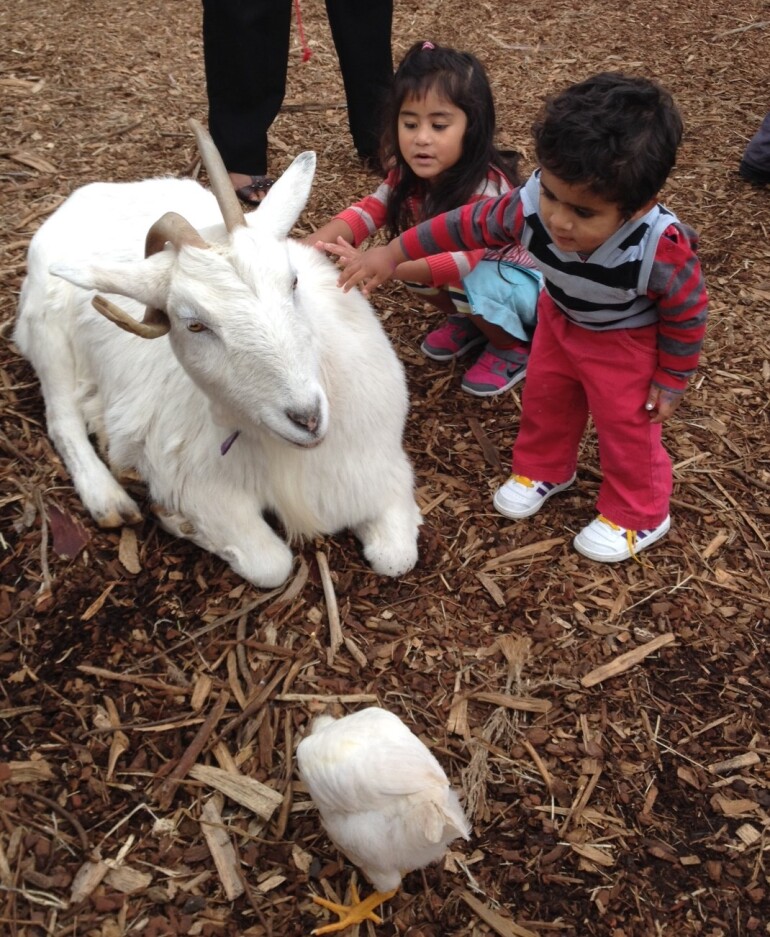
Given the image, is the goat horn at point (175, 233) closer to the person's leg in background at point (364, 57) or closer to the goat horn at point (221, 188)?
the goat horn at point (221, 188)

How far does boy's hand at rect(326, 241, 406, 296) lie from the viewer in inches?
122

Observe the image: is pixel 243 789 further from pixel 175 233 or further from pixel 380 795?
pixel 175 233

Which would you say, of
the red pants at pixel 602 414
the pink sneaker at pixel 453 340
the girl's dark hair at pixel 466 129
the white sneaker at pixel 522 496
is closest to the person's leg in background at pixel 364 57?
the girl's dark hair at pixel 466 129

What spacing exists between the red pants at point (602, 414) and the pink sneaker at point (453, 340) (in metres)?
A: 0.94

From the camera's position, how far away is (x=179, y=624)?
306 cm

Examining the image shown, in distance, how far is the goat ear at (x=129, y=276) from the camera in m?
2.45

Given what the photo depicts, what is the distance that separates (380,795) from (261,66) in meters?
4.31

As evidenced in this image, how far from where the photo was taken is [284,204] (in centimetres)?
272

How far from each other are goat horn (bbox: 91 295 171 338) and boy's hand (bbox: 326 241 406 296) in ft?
2.63

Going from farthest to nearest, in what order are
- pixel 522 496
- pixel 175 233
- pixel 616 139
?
pixel 522 496 → pixel 175 233 → pixel 616 139

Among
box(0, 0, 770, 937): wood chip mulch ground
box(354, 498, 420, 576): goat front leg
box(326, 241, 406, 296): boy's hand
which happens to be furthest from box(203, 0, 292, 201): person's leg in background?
box(354, 498, 420, 576): goat front leg

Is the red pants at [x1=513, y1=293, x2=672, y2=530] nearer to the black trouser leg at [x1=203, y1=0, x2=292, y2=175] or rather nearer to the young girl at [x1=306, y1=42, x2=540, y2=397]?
the young girl at [x1=306, y1=42, x2=540, y2=397]

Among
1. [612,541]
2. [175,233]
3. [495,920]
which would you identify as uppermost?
[175,233]

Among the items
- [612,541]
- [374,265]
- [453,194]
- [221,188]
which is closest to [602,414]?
[612,541]
